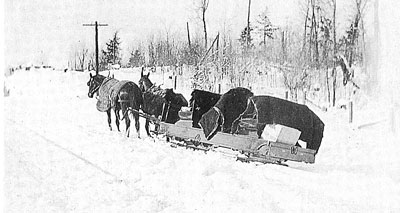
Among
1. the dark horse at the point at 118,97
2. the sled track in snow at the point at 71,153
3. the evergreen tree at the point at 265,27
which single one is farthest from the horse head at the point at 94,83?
the evergreen tree at the point at 265,27

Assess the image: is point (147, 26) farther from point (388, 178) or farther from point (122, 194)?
point (388, 178)

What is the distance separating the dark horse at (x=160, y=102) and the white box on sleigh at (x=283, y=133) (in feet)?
3.79

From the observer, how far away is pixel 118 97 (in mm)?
5668

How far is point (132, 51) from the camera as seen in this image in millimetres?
4090

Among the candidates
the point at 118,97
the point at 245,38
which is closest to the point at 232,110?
the point at 245,38

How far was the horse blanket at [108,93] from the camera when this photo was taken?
5316 millimetres

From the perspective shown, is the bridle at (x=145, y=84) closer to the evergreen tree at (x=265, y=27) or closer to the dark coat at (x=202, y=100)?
the dark coat at (x=202, y=100)

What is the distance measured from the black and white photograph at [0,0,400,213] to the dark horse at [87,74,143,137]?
2.29 feet

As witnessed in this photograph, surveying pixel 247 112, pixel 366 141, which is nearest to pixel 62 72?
pixel 247 112

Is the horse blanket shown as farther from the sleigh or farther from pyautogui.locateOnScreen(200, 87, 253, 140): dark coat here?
pyautogui.locateOnScreen(200, 87, 253, 140): dark coat

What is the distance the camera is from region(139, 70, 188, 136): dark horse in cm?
490

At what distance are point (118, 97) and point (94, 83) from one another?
68 cm

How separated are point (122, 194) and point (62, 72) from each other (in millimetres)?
1354

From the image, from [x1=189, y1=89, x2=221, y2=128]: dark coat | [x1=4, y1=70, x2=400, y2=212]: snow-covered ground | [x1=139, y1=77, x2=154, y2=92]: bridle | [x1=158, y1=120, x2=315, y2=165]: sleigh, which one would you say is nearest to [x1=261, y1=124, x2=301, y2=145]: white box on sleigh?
[x1=158, y1=120, x2=315, y2=165]: sleigh
